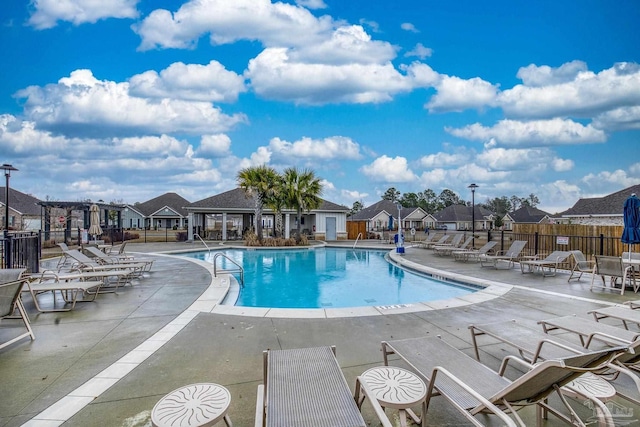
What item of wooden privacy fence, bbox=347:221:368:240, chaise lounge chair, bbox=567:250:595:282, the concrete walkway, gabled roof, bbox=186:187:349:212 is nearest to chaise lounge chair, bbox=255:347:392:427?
the concrete walkway

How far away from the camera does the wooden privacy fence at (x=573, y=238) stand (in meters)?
12.8

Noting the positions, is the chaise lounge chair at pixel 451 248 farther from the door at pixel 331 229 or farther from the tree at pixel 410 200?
the tree at pixel 410 200

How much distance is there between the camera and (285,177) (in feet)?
68.9

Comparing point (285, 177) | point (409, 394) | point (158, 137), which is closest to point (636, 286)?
point (409, 394)

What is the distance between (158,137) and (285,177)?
1047 cm

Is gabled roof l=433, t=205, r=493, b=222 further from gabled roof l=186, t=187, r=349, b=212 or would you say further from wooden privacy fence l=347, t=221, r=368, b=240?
gabled roof l=186, t=187, r=349, b=212

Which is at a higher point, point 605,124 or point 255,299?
point 605,124

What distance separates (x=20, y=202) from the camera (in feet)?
132

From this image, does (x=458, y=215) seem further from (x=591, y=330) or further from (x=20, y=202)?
(x=20, y=202)

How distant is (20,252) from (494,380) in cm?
1065

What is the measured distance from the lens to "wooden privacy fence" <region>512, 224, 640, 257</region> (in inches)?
505

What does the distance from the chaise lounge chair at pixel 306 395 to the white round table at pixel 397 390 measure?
0.18 m

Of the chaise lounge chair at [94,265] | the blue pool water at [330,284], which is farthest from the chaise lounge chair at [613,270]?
the chaise lounge chair at [94,265]

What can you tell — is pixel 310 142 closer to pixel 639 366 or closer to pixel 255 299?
pixel 255 299
